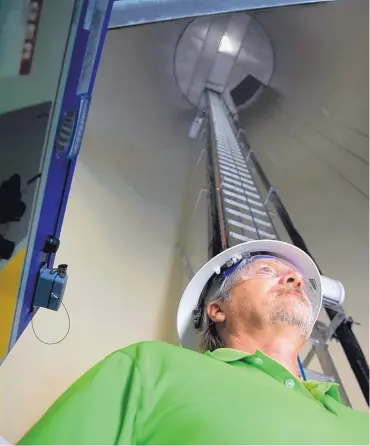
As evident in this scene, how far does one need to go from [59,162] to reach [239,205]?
1.06 m

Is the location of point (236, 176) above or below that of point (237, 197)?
above

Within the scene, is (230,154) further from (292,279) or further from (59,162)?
(59,162)

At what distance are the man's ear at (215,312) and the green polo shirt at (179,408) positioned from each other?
0.41 metres

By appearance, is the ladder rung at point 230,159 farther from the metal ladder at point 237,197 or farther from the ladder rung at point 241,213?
the ladder rung at point 241,213

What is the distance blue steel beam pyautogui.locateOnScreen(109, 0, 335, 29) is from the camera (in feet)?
4.42

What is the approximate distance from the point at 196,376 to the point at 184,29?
3311 mm

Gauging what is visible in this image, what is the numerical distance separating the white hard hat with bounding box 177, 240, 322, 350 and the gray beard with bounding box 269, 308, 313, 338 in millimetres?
224

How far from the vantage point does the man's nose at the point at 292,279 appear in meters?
1.36

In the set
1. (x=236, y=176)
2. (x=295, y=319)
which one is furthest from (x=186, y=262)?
(x=295, y=319)

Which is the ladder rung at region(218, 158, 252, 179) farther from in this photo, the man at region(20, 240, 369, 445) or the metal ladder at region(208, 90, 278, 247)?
the man at region(20, 240, 369, 445)

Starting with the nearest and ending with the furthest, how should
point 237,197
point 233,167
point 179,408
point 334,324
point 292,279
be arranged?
point 179,408 < point 292,279 < point 334,324 < point 237,197 < point 233,167

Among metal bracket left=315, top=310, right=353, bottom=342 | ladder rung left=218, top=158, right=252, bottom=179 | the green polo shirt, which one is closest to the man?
the green polo shirt

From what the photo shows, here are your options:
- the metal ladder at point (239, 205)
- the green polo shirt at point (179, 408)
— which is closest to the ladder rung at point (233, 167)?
the metal ladder at point (239, 205)

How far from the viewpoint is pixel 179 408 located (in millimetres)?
832
